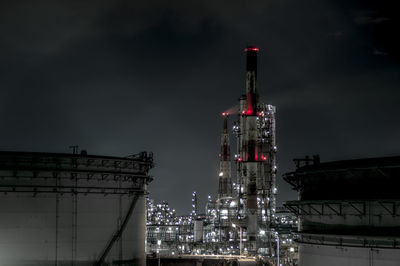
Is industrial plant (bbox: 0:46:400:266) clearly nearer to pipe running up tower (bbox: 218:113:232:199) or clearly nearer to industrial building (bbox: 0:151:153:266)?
industrial building (bbox: 0:151:153:266)

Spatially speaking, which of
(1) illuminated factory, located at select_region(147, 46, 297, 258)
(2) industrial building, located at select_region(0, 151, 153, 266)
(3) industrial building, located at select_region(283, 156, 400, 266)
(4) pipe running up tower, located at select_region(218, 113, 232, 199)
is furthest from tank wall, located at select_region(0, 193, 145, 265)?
(4) pipe running up tower, located at select_region(218, 113, 232, 199)

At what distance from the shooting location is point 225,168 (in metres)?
85.1

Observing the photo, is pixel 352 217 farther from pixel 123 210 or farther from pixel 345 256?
pixel 123 210

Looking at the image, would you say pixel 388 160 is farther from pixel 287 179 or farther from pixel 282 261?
pixel 282 261

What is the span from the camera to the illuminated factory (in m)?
59.0

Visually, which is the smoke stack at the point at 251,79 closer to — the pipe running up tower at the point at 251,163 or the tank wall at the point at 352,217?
the pipe running up tower at the point at 251,163

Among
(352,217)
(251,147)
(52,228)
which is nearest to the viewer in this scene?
(352,217)

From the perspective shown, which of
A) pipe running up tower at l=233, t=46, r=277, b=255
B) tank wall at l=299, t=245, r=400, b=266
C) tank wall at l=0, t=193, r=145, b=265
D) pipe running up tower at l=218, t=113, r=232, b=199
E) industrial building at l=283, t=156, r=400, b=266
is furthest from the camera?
pipe running up tower at l=218, t=113, r=232, b=199

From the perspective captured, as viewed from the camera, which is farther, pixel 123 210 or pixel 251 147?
pixel 251 147

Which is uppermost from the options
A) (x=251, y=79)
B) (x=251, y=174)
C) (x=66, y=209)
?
(x=251, y=79)

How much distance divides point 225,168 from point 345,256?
64.9 metres

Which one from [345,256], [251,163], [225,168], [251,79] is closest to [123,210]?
[345,256]

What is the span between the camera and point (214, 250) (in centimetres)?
6281

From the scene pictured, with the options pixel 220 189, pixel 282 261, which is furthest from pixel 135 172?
pixel 220 189
